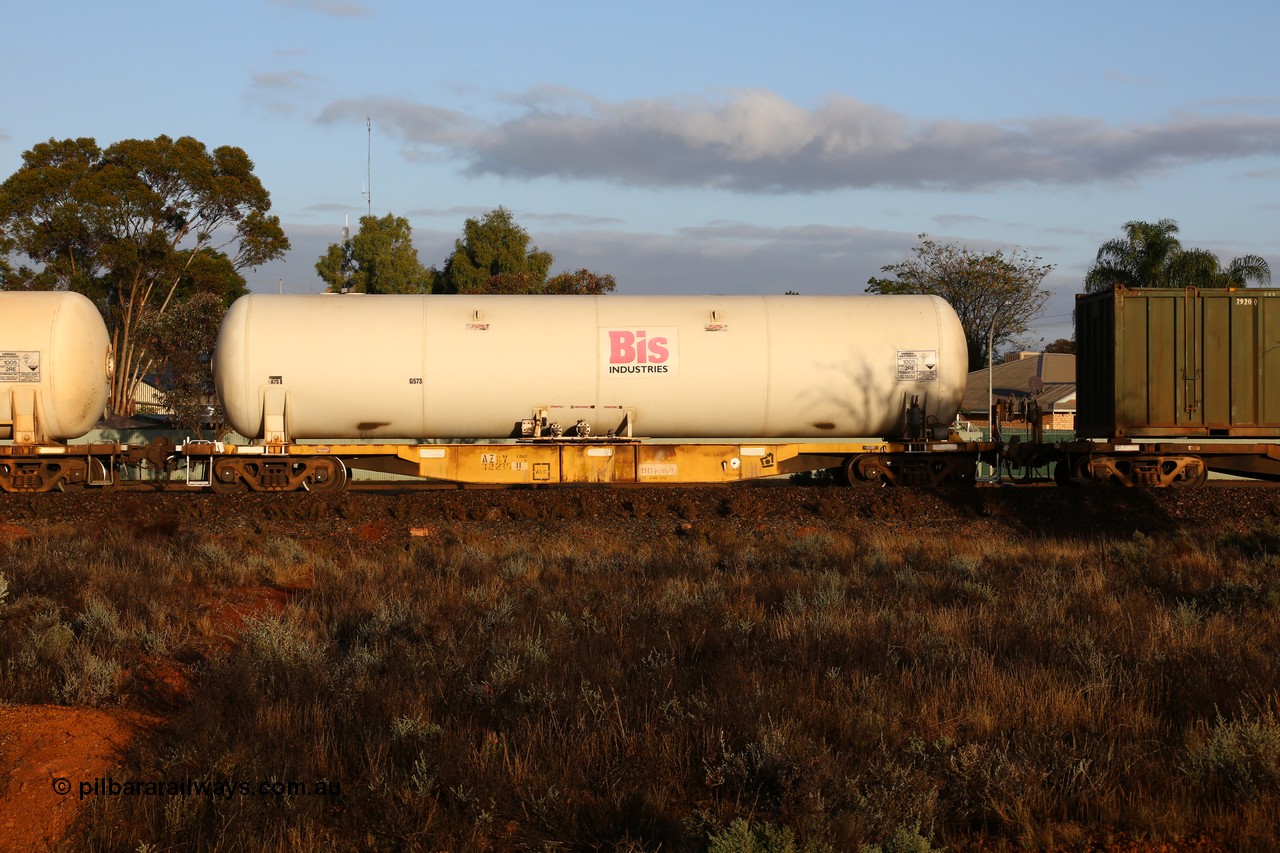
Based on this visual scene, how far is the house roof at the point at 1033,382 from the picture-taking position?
182ft

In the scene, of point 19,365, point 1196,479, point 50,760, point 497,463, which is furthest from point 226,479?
point 1196,479

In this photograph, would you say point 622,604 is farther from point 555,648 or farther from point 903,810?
point 903,810

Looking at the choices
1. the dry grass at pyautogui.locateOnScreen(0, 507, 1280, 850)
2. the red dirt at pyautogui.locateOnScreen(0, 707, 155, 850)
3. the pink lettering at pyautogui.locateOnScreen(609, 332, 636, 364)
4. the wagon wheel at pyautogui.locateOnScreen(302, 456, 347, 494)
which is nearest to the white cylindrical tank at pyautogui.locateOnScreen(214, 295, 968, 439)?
the pink lettering at pyautogui.locateOnScreen(609, 332, 636, 364)

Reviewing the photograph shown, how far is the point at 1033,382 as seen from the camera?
56.8 m

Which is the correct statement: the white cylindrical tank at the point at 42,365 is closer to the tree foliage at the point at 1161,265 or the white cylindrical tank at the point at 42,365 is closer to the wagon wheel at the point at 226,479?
the wagon wheel at the point at 226,479

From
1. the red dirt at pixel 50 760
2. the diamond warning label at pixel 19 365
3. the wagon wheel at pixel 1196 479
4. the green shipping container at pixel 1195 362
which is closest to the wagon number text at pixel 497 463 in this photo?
the diamond warning label at pixel 19 365

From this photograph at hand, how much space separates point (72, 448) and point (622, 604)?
1403cm

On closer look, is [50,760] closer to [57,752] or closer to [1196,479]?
[57,752]

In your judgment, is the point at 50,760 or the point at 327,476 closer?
the point at 50,760

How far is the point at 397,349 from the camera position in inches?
736

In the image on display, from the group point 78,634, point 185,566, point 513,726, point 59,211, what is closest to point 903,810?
point 513,726

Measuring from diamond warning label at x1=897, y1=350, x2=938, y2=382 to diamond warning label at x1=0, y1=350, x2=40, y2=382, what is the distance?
51.0 feet

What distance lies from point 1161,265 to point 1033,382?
10613 mm

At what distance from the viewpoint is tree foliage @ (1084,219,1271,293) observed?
46.9 m
